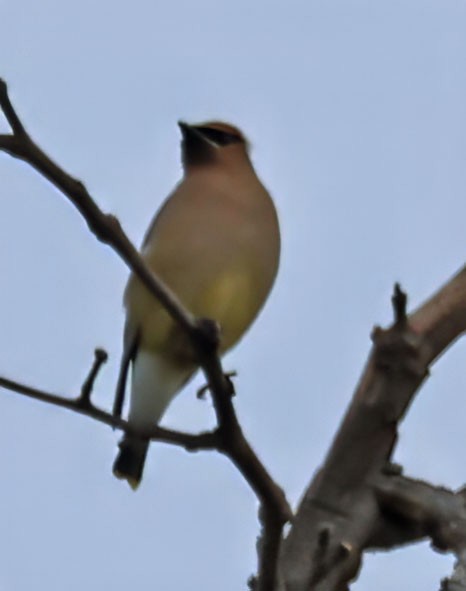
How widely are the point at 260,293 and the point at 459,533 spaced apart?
1.46 m

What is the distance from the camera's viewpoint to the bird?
13.4 ft

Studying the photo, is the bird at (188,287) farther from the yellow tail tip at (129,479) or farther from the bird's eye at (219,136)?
the bird's eye at (219,136)

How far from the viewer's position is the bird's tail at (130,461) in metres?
4.04

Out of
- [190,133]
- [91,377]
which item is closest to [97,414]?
[91,377]

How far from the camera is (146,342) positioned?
412 cm

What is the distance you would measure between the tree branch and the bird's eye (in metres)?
2.15

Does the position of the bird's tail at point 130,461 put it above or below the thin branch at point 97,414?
above

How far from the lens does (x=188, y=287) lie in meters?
4.08

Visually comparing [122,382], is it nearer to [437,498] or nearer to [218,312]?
[218,312]

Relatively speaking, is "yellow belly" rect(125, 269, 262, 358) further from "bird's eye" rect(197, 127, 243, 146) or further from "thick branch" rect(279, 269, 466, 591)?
"thick branch" rect(279, 269, 466, 591)

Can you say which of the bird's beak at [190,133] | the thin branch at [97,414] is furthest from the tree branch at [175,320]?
the bird's beak at [190,133]

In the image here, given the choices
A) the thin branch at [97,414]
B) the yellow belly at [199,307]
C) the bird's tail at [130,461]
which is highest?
the yellow belly at [199,307]

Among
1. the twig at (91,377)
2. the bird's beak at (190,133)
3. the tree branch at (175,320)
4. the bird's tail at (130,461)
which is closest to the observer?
the tree branch at (175,320)

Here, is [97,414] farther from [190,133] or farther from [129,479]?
[190,133]
